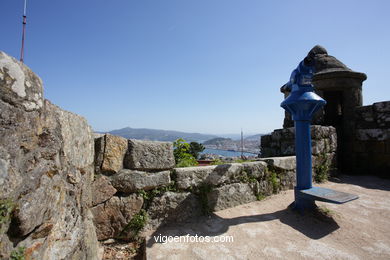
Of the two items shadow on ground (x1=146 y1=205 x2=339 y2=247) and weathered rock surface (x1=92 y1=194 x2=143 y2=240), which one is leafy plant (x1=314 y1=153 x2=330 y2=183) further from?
weathered rock surface (x1=92 y1=194 x2=143 y2=240)

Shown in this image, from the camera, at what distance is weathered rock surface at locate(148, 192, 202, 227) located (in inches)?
92.4

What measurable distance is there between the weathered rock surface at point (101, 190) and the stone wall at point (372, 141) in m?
6.19

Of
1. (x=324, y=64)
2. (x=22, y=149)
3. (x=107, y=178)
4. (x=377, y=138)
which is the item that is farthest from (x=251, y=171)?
(x=324, y=64)

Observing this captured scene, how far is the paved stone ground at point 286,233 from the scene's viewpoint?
1.90 meters

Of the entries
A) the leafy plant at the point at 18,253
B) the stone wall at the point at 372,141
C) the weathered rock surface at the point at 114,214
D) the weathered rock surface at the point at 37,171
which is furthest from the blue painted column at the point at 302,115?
the stone wall at the point at 372,141

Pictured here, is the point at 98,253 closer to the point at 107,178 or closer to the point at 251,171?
the point at 107,178

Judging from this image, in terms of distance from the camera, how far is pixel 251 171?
10.2 feet

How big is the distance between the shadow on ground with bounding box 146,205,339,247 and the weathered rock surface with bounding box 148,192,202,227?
0.08 meters

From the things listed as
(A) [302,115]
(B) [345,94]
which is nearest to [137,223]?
(A) [302,115]

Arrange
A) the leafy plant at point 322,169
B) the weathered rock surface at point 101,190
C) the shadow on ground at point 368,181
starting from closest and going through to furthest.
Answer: the weathered rock surface at point 101,190, the shadow on ground at point 368,181, the leafy plant at point 322,169

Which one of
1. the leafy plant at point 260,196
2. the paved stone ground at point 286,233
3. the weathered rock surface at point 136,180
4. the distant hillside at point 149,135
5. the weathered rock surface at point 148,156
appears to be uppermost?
the distant hillside at point 149,135

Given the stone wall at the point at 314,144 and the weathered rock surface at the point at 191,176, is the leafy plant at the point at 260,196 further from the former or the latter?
the stone wall at the point at 314,144

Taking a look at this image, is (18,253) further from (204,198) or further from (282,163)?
(282,163)

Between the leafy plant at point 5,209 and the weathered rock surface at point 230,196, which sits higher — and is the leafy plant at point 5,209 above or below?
above
